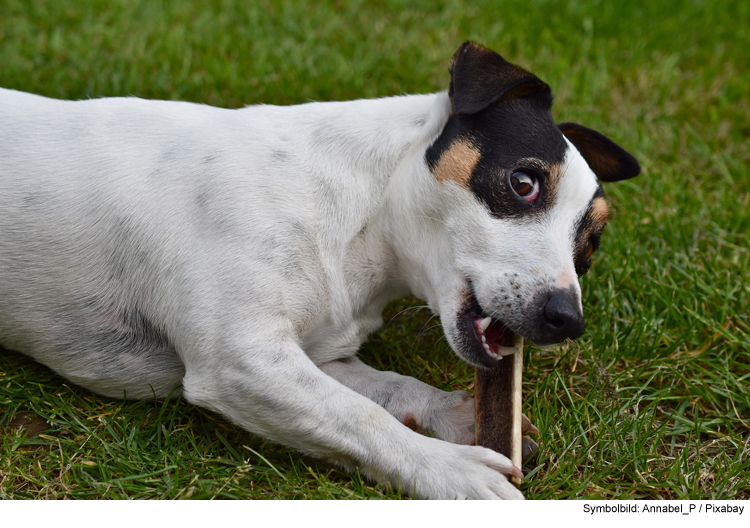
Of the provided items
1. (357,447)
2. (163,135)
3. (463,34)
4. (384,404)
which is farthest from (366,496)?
(463,34)

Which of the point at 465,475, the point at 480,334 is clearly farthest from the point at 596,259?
the point at 465,475

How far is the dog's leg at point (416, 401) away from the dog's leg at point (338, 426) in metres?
0.28

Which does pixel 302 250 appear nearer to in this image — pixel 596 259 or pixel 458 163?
pixel 458 163

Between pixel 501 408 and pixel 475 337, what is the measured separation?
31 cm

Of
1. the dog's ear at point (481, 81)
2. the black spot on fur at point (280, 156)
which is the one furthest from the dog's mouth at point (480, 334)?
the black spot on fur at point (280, 156)

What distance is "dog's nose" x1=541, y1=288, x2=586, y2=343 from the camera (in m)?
2.79

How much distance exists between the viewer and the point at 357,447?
2.77 m

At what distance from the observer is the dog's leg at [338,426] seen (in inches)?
107

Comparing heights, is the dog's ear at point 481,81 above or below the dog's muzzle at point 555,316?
above

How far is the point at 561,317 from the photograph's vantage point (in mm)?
2781

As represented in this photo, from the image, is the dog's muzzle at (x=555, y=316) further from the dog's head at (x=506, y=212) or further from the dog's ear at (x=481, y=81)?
the dog's ear at (x=481, y=81)

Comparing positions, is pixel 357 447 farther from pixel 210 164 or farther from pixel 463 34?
pixel 463 34

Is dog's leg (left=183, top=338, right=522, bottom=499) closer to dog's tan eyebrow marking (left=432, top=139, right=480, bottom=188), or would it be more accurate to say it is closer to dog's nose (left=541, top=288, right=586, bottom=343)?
dog's nose (left=541, top=288, right=586, bottom=343)

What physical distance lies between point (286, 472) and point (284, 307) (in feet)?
2.25
